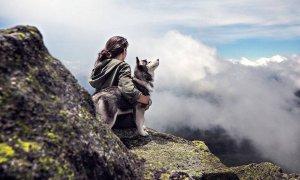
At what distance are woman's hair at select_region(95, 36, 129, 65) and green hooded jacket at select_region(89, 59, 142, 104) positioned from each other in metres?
0.28

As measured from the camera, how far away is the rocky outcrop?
20.9ft

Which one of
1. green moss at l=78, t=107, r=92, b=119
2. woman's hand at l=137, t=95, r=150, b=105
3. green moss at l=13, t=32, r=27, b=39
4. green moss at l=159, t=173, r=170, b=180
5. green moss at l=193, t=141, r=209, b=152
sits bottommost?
green moss at l=193, t=141, r=209, b=152

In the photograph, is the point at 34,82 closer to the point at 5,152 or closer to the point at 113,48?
the point at 5,152

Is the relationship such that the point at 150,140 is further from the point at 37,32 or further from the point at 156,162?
the point at 37,32

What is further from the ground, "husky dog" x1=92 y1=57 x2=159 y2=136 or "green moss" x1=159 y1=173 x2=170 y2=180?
"husky dog" x1=92 y1=57 x2=159 y2=136

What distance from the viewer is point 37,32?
8.31 meters

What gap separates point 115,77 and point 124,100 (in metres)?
0.94

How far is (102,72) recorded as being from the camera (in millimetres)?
14891

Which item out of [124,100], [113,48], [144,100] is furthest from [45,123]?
[113,48]

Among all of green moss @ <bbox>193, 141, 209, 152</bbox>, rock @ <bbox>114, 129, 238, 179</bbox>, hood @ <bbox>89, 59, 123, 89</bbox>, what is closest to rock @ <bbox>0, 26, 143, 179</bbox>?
rock @ <bbox>114, 129, 238, 179</bbox>

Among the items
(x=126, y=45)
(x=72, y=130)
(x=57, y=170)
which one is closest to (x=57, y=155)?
(x=57, y=170)

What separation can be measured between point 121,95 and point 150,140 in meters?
2.14

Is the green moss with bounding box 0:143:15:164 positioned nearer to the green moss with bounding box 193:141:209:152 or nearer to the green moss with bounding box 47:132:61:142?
the green moss with bounding box 47:132:61:142

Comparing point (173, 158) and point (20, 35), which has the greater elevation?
point (20, 35)
